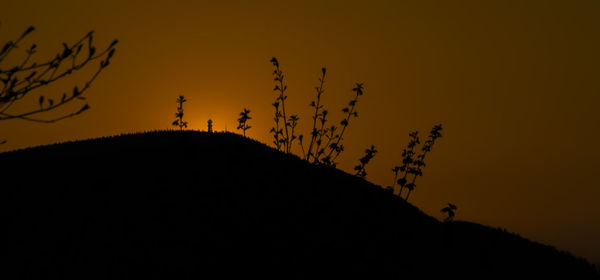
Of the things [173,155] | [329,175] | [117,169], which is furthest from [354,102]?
[117,169]

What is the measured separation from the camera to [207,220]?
1630cm

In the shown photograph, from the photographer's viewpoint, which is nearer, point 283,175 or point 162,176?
point 162,176

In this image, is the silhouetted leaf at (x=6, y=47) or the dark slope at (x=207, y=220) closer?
the silhouetted leaf at (x=6, y=47)

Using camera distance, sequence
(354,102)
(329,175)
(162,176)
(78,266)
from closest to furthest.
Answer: (78,266) < (162,176) < (329,175) < (354,102)

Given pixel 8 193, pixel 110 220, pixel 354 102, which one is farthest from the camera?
pixel 354 102

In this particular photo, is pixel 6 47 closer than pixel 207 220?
Yes

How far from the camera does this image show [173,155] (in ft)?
66.4

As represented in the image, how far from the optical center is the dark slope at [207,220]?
14359 mm

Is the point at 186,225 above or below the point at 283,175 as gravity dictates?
below

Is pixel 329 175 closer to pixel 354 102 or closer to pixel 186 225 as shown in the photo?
pixel 354 102

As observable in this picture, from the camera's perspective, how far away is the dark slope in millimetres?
14359

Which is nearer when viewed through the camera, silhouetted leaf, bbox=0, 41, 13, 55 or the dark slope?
silhouetted leaf, bbox=0, 41, 13, 55

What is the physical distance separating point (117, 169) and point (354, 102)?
10.8 meters

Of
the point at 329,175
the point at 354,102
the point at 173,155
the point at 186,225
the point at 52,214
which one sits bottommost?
the point at 52,214
